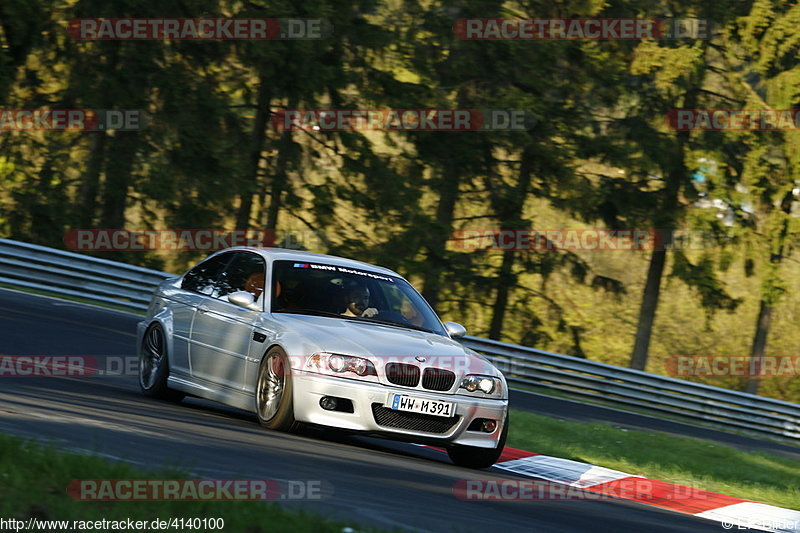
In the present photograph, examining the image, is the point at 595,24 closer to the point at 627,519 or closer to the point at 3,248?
the point at 3,248

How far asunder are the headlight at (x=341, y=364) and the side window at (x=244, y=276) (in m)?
1.30

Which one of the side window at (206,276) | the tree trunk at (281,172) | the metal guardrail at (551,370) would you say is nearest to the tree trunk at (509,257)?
the tree trunk at (281,172)

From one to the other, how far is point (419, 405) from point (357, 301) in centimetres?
145

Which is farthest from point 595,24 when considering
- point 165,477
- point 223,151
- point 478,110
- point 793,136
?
point 165,477

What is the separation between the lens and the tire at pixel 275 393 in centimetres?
871

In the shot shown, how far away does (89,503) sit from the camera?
5.05 m

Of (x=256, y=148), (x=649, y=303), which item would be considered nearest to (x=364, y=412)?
(x=649, y=303)

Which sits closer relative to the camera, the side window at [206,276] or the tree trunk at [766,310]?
the side window at [206,276]

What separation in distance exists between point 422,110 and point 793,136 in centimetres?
916

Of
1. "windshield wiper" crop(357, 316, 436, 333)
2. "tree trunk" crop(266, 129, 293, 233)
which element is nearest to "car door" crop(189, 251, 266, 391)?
"windshield wiper" crop(357, 316, 436, 333)

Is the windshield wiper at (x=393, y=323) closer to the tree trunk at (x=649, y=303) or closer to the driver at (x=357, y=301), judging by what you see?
the driver at (x=357, y=301)

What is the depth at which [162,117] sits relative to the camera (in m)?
29.9

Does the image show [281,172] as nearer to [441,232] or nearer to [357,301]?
[441,232]

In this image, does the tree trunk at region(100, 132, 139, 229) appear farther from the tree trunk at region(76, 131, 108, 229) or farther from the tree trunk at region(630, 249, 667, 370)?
the tree trunk at region(630, 249, 667, 370)
